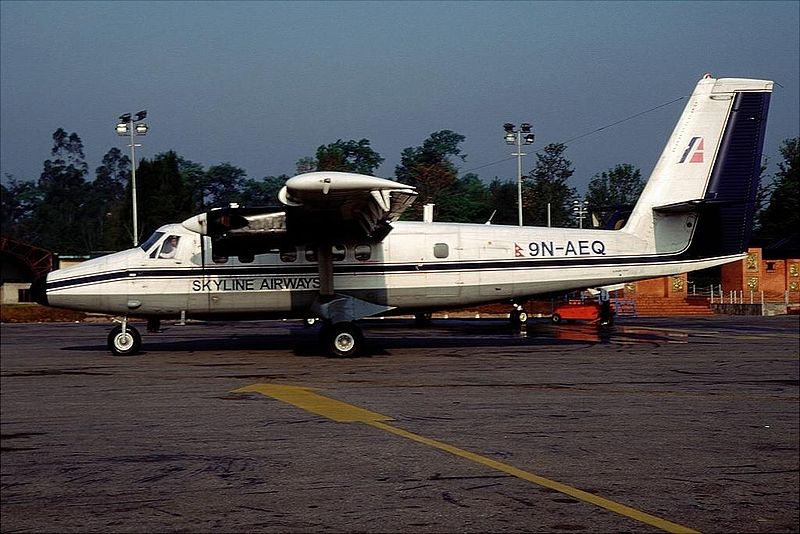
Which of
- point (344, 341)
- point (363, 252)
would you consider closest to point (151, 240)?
point (363, 252)

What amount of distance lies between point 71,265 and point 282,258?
15.5ft

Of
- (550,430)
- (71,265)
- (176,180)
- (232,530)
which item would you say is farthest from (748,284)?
(71,265)

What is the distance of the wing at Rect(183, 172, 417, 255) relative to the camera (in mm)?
16094

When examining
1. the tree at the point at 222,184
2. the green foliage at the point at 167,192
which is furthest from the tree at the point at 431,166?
the tree at the point at 222,184

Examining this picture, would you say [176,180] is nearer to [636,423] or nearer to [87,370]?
[87,370]

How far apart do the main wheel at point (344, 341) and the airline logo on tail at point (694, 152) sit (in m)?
8.70

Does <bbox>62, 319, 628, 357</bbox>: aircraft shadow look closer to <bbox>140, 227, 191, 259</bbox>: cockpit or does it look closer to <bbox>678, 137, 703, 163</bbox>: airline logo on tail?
<bbox>140, 227, 191, 259</bbox>: cockpit

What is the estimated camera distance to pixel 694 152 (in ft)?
64.2

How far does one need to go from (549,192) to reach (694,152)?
13015 mm

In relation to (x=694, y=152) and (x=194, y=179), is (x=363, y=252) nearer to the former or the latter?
(x=194, y=179)

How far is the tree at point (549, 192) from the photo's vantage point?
1256 inches

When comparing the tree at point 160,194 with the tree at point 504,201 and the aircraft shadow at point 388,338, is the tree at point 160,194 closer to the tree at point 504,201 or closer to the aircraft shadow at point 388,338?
the aircraft shadow at point 388,338

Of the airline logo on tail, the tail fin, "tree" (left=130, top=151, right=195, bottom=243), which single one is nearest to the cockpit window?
"tree" (left=130, top=151, right=195, bottom=243)

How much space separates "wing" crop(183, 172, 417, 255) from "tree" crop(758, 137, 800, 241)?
714 centimetres
